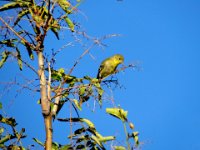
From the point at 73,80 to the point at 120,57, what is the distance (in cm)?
264

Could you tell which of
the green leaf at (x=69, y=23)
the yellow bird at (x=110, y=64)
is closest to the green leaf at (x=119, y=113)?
the green leaf at (x=69, y=23)

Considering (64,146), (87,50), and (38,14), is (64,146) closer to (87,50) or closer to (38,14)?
(87,50)

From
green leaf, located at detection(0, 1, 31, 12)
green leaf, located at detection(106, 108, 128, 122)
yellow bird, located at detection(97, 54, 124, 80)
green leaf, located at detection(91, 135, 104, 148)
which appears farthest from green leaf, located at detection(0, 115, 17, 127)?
yellow bird, located at detection(97, 54, 124, 80)

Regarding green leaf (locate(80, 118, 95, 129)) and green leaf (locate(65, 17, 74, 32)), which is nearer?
green leaf (locate(80, 118, 95, 129))

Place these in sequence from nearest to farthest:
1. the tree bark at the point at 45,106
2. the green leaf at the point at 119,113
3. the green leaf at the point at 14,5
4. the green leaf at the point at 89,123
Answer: the green leaf at the point at 119,113
the tree bark at the point at 45,106
the green leaf at the point at 89,123
the green leaf at the point at 14,5

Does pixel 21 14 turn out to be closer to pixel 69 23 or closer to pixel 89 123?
pixel 69 23

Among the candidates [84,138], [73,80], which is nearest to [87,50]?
[73,80]

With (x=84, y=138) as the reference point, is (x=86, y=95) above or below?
above

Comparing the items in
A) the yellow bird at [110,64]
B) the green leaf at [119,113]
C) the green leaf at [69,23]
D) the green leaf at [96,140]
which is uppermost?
the yellow bird at [110,64]

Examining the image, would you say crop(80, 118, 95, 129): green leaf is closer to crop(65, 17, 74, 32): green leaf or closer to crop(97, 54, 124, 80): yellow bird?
crop(65, 17, 74, 32): green leaf

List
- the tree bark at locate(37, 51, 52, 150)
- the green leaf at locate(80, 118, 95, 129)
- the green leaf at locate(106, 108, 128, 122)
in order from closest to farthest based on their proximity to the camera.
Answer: the green leaf at locate(106, 108, 128, 122)
the tree bark at locate(37, 51, 52, 150)
the green leaf at locate(80, 118, 95, 129)

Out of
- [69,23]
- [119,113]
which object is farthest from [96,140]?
[69,23]

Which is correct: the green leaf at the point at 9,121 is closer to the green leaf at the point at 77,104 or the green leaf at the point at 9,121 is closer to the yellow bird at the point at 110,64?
the green leaf at the point at 77,104

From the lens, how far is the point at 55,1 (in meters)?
2.22
